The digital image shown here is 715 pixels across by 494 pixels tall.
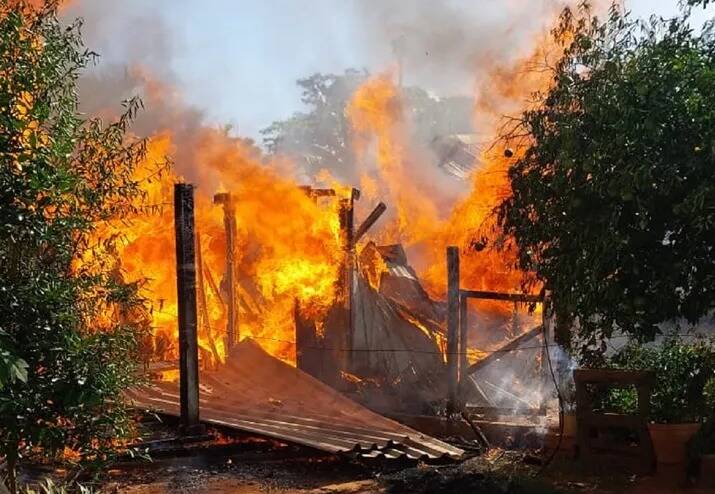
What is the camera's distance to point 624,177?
6.57 m

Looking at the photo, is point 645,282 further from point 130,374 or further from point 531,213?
point 130,374

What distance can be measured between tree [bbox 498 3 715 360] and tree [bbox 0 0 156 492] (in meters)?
4.36

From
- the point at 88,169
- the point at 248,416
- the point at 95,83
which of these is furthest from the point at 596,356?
the point at 95,83

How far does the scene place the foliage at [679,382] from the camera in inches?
373

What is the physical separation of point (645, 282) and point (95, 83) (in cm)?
2478

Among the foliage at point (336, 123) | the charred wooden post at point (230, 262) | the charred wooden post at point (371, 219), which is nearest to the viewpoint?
the charred wooden post at point (371, 219)

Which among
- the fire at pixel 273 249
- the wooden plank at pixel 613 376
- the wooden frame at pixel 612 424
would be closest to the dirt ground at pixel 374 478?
the wooden frame at pixel 612 424

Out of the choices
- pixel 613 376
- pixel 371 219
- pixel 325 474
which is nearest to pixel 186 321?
pixel 325 474

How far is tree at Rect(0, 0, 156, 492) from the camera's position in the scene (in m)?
5.24

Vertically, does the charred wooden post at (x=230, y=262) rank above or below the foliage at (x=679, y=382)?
above

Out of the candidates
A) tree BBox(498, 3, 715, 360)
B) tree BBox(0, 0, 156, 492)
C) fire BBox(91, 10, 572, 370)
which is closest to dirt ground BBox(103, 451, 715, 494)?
tree BBox(498, 3, 715, 360)

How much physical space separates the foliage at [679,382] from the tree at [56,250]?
6894mm

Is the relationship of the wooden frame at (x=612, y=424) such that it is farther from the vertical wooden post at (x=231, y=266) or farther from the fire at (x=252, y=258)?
the vertical wooden post at (x=231, y=266)

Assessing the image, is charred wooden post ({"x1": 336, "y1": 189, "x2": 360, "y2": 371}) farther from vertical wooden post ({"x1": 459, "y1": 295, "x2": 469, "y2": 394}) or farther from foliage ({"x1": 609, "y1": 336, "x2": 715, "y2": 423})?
foliage ({"x1": 609, "y1": 336, "x2": 715, "y2": 423})
